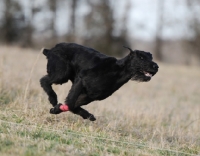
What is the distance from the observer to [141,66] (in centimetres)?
594

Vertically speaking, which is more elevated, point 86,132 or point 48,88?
point 48,88

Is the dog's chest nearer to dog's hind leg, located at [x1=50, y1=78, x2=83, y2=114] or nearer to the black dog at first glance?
the black dog

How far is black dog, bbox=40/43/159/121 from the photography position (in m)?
6.00

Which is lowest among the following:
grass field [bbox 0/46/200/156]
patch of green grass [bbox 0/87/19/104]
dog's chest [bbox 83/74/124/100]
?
grass field [bbox 0/46/200/156]

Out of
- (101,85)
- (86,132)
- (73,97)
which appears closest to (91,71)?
(101,85)

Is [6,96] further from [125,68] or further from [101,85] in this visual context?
[125,68]

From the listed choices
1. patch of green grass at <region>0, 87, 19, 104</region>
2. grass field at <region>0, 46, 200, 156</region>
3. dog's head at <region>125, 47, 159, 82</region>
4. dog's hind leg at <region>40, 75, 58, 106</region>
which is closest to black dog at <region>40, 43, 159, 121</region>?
dog's head at <region>125, 47, 159, 82</region>

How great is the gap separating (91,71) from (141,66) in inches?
33.9

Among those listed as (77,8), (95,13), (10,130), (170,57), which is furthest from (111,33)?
(10,130)

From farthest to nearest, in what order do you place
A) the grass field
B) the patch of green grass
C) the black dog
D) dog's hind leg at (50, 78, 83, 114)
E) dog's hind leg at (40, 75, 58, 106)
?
the patch of green grass < dog's hind leg at (40, 75, 58, 106) < dog's hind leg at (50, 78, 83, 114) < the black dog < the grass field

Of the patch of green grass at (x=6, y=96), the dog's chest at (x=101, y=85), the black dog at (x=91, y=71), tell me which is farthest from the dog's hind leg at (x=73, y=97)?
the patch of green grass at (x=6, y=96)

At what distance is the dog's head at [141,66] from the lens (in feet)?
19.2

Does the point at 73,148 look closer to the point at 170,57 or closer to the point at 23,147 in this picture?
the point at 23,147

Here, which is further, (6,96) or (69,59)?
(6,96)
